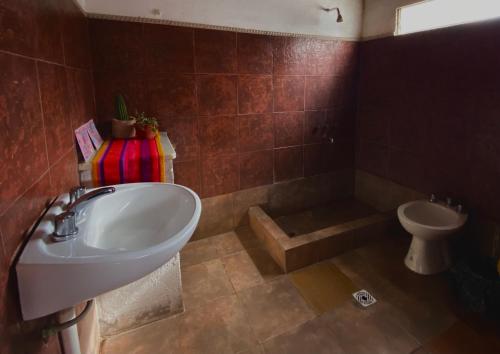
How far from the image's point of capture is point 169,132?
223cm

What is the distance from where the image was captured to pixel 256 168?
266 centimetres

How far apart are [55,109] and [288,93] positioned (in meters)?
1.92

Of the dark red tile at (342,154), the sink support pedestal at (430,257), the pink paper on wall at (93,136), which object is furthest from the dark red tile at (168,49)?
the sink support pedestal at (430,257)

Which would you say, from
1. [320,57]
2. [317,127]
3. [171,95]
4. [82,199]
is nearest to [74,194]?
[82,199]

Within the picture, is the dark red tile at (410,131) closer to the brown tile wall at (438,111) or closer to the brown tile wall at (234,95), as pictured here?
the brown tile wall at (438,111)

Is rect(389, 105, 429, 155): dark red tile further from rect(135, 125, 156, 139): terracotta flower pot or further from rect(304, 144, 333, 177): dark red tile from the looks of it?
rect(135, 125, 156, 139): terracotta flower pot

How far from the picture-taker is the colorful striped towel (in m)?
1.42

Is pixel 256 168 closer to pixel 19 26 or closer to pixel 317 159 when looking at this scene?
pixel 317 159

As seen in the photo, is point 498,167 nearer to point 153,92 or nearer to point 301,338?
point 301,338

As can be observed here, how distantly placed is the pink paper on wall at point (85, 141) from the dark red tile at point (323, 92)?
1.89 m

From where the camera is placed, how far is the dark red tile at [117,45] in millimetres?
1907

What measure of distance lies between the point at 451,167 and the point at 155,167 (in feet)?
7.09

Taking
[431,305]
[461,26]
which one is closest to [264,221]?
[431,305]

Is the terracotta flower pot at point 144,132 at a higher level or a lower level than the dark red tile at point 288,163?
higher
